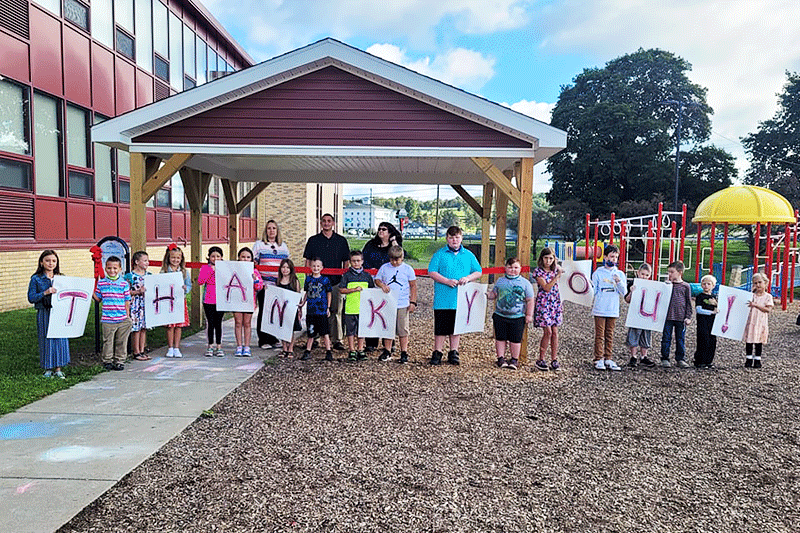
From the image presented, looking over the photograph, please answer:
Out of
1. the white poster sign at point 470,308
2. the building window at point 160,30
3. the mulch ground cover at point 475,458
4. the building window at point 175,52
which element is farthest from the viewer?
the building window at point 175,52

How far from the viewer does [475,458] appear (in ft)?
14.3

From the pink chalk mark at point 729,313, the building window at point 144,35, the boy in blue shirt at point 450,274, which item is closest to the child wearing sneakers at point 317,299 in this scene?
the boy in blue shirt at point 450,274

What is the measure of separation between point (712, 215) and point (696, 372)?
1003 cm

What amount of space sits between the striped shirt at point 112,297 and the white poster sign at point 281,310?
5.64 feet

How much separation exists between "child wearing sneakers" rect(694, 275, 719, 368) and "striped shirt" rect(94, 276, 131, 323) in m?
7.16

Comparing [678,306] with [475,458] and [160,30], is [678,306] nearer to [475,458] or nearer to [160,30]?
[475,458]

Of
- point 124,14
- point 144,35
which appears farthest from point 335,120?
point 144,35

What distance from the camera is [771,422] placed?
17.8 feet

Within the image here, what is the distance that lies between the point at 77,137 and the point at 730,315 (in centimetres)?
1295

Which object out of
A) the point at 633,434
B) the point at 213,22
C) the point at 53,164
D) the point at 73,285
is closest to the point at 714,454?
the point at 633,434

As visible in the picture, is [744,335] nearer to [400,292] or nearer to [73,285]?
[400,292]

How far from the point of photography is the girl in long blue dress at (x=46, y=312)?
630 cm

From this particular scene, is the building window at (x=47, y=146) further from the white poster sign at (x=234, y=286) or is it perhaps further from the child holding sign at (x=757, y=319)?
the child holding sign at (x=757, y=319)

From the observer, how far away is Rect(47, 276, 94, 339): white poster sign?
20.7 ft
